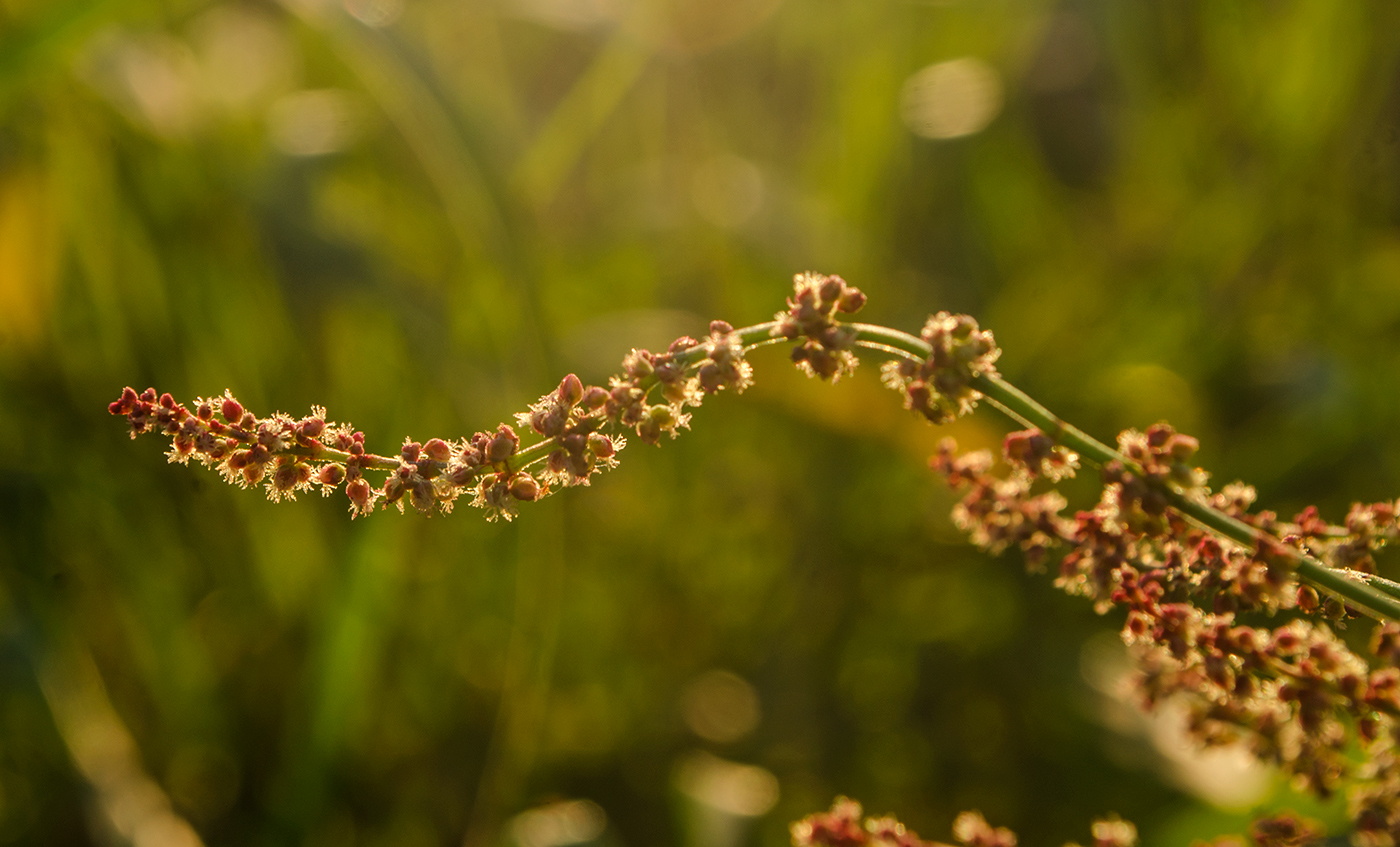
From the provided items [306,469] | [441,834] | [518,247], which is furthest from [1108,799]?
[306,469]

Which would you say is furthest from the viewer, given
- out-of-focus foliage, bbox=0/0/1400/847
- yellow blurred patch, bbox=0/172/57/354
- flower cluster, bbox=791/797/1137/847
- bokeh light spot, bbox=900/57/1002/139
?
bokeh light spot, bbox=900/57/1002/139

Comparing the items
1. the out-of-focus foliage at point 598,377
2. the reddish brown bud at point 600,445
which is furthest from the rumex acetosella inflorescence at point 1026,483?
the out-of-focus foliage at point 598,377

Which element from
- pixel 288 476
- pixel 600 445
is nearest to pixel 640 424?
pixel 600 445

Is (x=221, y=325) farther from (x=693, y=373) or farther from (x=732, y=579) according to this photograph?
(x=693, y=373)

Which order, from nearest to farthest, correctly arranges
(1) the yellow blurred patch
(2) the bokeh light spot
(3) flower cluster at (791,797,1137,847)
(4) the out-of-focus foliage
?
1. (3) flower cluster at (791,797,1137,847)
2. (4) the out-of-focus foliage
3. (1) the yellow blurred patch
4. (2) the bokeh light spot

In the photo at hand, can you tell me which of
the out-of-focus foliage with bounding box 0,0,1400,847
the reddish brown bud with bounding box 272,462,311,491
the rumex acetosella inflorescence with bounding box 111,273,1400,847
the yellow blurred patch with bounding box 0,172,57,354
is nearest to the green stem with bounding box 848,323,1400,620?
the rumex acetosella inflorescence with bounding box 111,273,1400,847

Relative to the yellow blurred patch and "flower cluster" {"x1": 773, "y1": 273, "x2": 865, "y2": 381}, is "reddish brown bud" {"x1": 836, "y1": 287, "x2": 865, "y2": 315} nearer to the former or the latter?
"flower cluster" {"x1": 773, "y1": 273, "x2": 865, "y2": 381}
